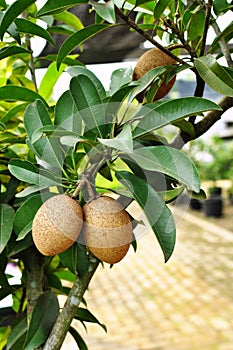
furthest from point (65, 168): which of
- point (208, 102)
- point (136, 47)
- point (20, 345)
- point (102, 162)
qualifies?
point (136, 47)

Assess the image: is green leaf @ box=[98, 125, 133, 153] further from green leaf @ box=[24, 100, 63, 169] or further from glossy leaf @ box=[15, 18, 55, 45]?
glossy leaf @ box=[15, 18, 55, 45]

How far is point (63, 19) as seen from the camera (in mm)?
871

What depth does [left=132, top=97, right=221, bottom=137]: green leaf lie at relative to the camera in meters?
0.46

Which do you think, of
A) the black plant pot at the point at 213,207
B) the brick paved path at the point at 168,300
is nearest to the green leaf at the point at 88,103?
the brick paved path at the point at 168,300

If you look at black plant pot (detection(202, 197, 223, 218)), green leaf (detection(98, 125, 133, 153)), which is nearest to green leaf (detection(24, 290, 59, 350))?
green leaf (detection(98, 125, 133, 153))

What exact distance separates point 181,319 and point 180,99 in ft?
9.41

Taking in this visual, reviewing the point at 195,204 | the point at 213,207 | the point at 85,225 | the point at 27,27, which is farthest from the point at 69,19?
the point at 195,204

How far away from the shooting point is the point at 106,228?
1.56ft

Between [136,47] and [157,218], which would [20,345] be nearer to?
[157,218]

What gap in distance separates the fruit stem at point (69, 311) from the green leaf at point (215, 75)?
27 centimetres

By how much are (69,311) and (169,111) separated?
0.93 ft

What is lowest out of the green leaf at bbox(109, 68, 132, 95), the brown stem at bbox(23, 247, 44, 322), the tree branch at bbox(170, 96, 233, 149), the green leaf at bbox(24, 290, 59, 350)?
the green leaf at bbox(24, 290, 59, 350)

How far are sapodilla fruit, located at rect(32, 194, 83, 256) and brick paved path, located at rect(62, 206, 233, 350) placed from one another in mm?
2453

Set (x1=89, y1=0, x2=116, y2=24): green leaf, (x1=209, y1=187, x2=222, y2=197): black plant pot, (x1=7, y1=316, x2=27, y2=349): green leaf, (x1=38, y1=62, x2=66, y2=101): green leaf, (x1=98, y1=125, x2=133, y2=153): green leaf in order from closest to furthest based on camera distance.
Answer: (x1=98, y1=125, x2=133, y2=153): green leaf
(x1=89, y1=0, x2=116, y2=24): green leaf
(x1=7, y1=316, x2=27, y2=349): green leaf
(x1=38, y1=62, x2=66, y2=101): green leaf
(x1=209, y1=187, x2=222, y2=197): black plant pot
